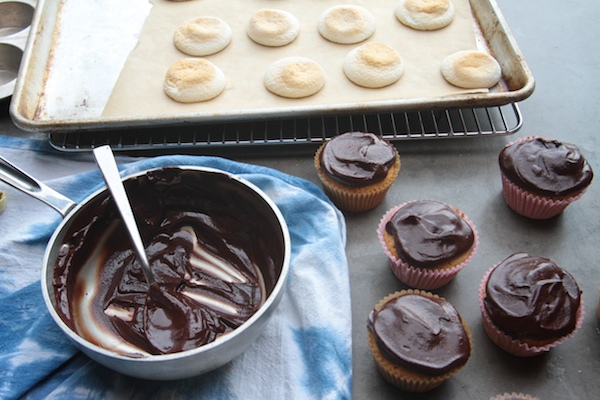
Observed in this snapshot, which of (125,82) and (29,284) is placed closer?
(29,284)

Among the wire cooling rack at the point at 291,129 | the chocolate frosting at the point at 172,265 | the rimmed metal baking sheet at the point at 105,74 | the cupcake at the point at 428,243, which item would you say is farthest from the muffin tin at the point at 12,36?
the cupcake at the point at 428,243

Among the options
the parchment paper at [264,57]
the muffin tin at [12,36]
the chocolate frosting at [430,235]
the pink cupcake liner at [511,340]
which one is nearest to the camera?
the pink cupcake liner at [511,340]

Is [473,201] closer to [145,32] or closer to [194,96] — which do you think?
[194,96]

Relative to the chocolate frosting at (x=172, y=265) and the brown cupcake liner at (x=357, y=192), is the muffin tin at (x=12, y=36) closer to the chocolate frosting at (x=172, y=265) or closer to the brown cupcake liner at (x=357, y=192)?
the chocolate frosting at (x=172, y=265)

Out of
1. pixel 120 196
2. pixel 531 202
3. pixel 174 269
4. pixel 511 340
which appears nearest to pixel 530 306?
pixel 511 340

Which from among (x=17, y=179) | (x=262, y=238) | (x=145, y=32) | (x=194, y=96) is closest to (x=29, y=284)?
(x=17, y=179)

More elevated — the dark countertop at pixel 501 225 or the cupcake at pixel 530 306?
the cupcake at pixel 530 306

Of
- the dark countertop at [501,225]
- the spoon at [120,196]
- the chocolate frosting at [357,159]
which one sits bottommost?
the dark countertop at [501,225]
